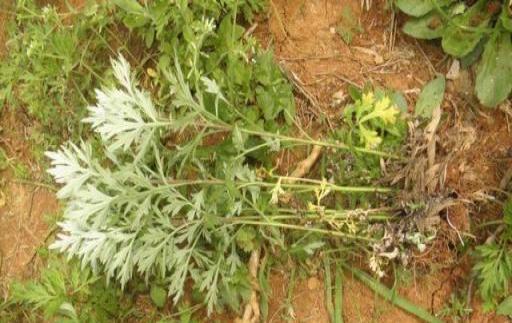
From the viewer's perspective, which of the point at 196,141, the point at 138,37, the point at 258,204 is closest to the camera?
the point at 196,141

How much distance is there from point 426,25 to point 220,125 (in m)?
1.16

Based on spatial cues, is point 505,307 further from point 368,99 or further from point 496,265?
point 368,99

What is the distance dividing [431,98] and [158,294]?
5.74ft

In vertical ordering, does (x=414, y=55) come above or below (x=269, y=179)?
above

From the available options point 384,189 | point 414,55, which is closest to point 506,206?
point 384,189

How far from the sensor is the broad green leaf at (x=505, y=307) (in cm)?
279

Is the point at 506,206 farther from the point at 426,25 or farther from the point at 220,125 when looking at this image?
the point at 220,125

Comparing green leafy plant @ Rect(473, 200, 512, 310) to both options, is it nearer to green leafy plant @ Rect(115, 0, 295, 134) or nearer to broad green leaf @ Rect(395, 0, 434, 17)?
broad green leaf @ Rect(395, 0, 434, 17)

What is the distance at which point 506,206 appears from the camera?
275cm

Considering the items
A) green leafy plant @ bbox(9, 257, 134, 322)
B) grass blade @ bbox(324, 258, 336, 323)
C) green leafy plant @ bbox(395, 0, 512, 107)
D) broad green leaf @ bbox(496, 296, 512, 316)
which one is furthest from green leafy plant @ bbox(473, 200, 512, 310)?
green leafy plant @ bbox(9, 257, 134, 322)

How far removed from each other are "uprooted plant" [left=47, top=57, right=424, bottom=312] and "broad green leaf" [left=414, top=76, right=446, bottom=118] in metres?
0.34

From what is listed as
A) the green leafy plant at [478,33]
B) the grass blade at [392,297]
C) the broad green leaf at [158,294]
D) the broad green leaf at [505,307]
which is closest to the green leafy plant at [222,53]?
the green leafy plant at [478,33]

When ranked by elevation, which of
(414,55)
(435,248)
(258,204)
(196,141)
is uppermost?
(414,55)

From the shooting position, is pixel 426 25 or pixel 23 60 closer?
pixel 426 25
